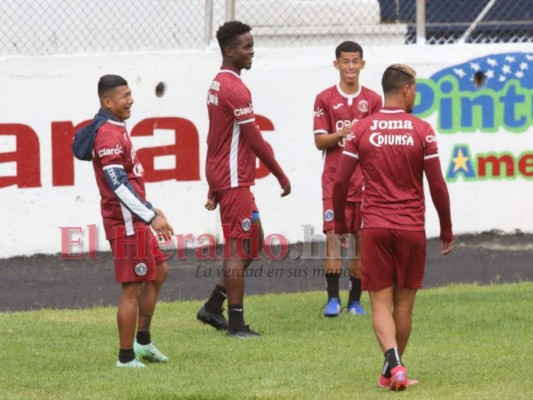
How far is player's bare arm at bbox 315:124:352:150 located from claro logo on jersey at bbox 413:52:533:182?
403 centimetres

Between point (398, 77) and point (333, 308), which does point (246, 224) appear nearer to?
point (333, 308)

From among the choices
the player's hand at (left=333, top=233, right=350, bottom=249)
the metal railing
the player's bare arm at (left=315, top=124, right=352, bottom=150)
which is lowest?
the player's hand at (left=333, top=233, right=350, bottom=249)

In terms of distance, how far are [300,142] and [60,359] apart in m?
5.87

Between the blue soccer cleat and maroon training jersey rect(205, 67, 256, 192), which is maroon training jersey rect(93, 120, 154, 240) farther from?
the blue soccer cleat

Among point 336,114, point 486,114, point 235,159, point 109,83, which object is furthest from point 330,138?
point 486,114

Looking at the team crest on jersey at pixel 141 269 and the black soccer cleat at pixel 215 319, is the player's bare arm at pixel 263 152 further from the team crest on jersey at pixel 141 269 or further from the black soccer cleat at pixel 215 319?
the team crest on jersey at pixel 141 269

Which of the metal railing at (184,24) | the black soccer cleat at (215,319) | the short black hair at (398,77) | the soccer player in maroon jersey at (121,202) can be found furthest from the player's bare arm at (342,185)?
the metal railing at (184,24)

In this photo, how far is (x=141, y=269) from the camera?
737 cm

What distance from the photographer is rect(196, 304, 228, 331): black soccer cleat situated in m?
8.97

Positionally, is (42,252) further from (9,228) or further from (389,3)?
(389,3)

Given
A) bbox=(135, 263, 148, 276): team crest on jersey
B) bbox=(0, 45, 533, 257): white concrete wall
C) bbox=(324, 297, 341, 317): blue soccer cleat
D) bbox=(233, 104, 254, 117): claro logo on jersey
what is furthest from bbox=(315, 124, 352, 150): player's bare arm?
bbox=(0, 45, 533, 257): white concrete wall

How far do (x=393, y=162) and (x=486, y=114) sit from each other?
23.4ft

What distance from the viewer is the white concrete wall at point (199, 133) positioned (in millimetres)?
12258

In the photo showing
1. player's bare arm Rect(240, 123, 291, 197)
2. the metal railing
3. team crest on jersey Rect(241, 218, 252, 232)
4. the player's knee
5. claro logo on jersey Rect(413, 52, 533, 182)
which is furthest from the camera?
claro logo on jersey Rect(413, 52, 533, 182)
